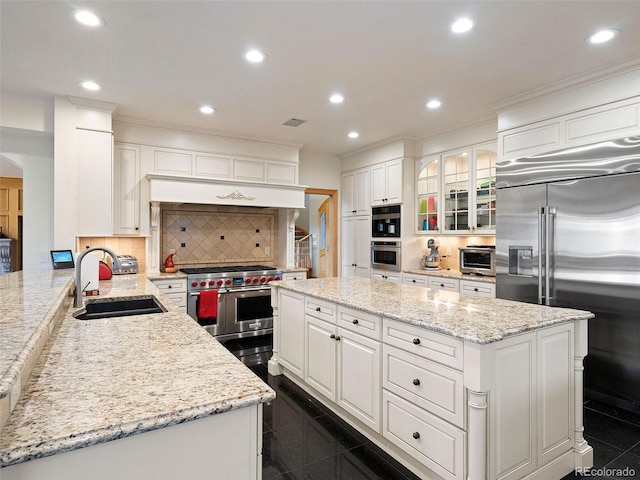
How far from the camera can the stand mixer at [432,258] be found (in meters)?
4.84

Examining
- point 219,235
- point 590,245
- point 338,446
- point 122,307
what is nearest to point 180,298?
point 219,235

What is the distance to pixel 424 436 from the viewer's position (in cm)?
190

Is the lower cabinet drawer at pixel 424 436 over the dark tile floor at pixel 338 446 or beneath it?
over

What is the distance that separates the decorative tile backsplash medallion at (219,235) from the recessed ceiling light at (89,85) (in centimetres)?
170

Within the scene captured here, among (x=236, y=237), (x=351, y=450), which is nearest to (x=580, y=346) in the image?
(x=351, y=450)

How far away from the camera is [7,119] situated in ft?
11.4

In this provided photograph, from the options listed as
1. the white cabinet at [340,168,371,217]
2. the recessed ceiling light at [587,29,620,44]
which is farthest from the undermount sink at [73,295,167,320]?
the white cabinet at [340,168,371,217]

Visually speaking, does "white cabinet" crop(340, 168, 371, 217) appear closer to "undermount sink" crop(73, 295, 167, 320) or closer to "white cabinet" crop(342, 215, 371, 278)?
"white cabinet" crop(342, 215, 371, 278)

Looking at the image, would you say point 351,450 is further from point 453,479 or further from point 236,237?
point 236,237

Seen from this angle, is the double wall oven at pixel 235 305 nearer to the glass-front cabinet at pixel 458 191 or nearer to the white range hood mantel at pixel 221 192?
the white range hood mantel at pixel 221 192

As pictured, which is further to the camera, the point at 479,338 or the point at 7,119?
the point at 7,119

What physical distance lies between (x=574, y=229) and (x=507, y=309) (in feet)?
4.79

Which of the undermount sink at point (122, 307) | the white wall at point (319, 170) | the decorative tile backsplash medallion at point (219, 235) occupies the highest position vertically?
the white wall at point (319, 170)

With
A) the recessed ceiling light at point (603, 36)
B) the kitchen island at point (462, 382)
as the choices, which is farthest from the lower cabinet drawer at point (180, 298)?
the recessed ceiling light at point (603, 36)
